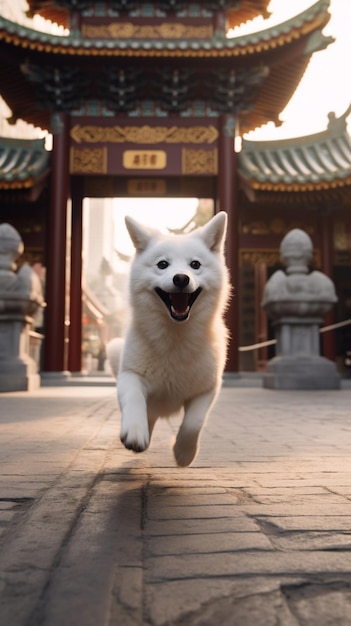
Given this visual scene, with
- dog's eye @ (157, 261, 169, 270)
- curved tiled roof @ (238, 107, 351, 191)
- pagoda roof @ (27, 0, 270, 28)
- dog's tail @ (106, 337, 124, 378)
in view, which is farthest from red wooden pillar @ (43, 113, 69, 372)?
dog's eye @ (157, 261, 169, 270)

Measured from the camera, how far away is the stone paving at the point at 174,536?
44.3 inches

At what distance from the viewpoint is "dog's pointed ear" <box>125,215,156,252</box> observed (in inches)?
112

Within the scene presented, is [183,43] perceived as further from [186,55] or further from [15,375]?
[15,375]

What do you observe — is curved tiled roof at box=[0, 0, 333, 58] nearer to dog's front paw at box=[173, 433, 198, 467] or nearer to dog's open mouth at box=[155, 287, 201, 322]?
dog's open mouth at box=[155, 287, 201, 322]

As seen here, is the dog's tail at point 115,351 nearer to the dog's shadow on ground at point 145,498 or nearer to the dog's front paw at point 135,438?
the dog's shadow on ground at point 145,498

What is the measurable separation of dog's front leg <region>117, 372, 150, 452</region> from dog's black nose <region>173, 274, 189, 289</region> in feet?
1.61

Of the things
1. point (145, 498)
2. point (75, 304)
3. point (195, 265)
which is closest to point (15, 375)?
point (75, 304)

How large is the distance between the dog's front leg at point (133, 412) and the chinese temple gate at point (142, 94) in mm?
9710

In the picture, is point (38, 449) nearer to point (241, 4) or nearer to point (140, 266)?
point (140, 266)

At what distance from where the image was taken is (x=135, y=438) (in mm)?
2086

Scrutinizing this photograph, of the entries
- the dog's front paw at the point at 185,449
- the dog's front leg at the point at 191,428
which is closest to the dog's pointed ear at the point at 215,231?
the dog's front leg at the point at 191,428

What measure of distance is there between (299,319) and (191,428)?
7491 millimetres

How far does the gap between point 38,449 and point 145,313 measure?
45.0 inches

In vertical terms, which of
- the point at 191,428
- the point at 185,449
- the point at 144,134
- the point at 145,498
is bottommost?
the point at 145,498
